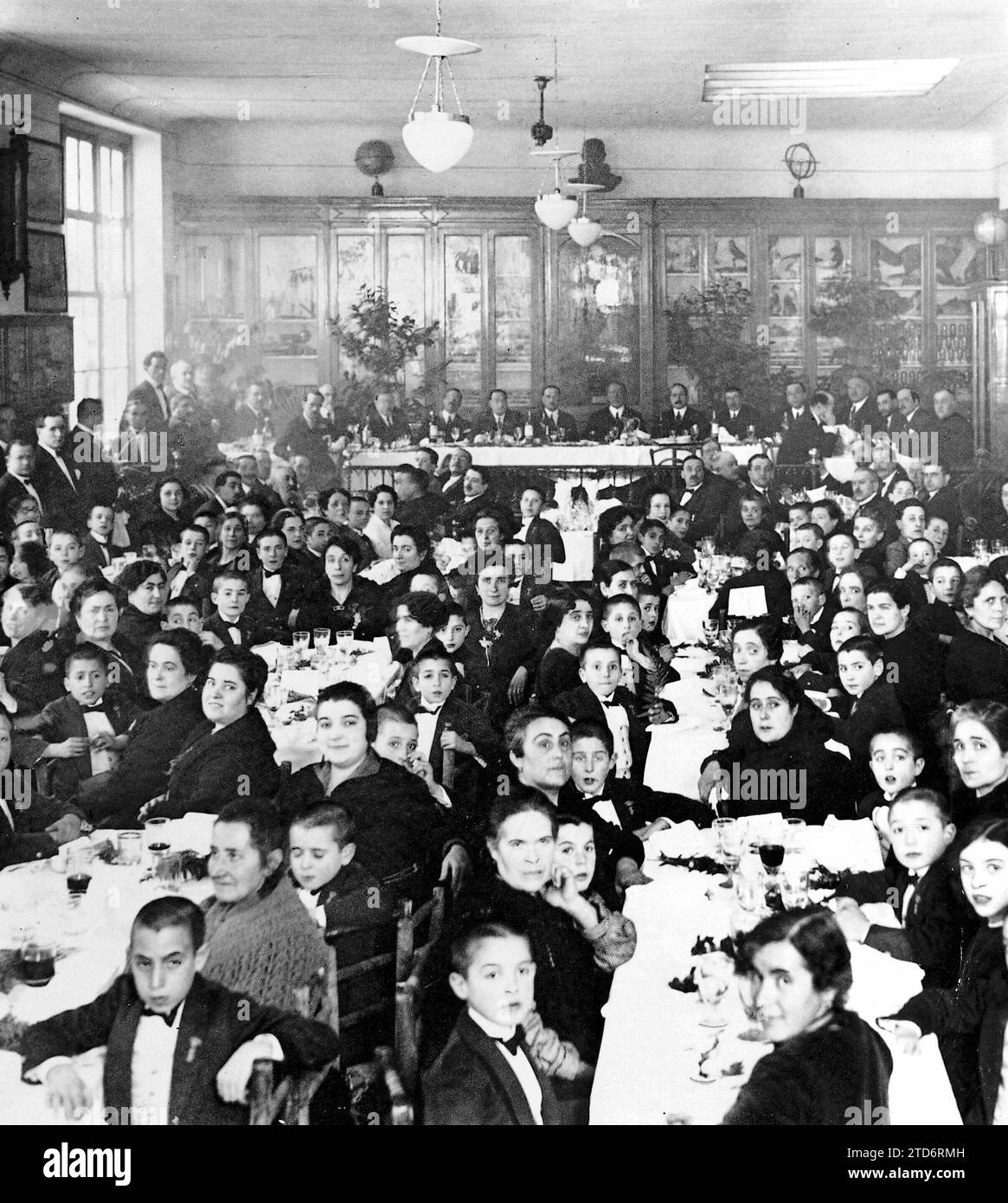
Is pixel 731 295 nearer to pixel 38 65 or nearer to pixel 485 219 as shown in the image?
pixel 485 219

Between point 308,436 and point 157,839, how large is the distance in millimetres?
4769

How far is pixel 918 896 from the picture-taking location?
15.6 ft

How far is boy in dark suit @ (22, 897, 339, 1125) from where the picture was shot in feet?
14.0

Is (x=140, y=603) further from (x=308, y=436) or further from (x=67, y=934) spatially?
(x=67, y=934)

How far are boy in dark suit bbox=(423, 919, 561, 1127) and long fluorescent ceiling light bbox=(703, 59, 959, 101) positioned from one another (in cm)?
599

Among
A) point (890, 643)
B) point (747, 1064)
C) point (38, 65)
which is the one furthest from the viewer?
point (38, 65)

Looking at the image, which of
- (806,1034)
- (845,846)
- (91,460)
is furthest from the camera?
(91,460)

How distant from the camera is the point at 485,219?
31.3ft

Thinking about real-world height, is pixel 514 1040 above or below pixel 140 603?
below

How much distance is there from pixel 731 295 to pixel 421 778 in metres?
5.44

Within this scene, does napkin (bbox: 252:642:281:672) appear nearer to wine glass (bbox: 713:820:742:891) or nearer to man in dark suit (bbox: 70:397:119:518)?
man in dark suit (bbox: 70:397:119:518)

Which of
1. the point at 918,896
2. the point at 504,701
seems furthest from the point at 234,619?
the point at 918,896

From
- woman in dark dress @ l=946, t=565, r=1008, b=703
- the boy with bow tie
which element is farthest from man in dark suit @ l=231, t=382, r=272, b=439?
woman in dark dress @ l=946, t=565, r=1008, b=703
